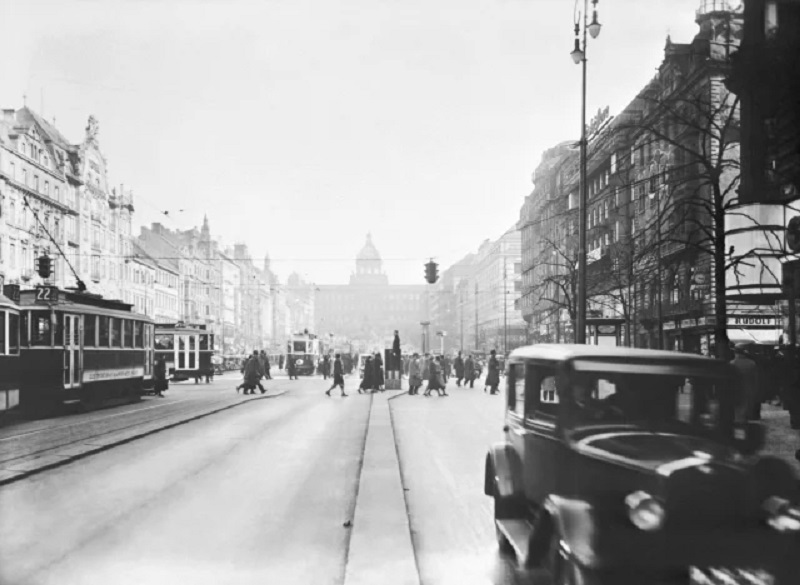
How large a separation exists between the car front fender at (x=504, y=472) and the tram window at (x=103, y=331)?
17.2 m

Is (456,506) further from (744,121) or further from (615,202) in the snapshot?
(744,121)

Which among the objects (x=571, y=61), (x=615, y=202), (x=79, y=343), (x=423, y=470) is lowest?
(x=423, y=470)

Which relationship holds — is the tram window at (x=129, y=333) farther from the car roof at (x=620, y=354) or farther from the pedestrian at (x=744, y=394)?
the car roof at (x=620, y=354)

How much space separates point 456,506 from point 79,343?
580 inches

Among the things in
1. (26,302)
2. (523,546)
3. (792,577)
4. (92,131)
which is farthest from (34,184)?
(26,302)

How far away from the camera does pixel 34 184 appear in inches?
384

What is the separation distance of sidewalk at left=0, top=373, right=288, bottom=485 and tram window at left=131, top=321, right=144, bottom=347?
6.60 feet

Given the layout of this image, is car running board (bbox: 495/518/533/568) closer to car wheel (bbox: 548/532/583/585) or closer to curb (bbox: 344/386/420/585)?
car wheel (bbox: 548/532/583/585)

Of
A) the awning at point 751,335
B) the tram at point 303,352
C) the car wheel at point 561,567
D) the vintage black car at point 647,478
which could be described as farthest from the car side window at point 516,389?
the tram at point 303,352

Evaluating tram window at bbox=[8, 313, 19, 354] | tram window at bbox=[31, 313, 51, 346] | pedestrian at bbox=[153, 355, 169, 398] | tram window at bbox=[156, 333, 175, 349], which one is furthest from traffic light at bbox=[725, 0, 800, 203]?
tram window at bbox=[156, 333, 175, 349]

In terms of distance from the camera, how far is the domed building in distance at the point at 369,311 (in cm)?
5144

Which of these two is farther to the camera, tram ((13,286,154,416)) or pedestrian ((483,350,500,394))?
pedestrian ((483,350,500,394))

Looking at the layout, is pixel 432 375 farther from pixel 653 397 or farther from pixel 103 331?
pixel 653 397

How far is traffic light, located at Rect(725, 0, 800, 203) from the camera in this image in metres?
5.65
